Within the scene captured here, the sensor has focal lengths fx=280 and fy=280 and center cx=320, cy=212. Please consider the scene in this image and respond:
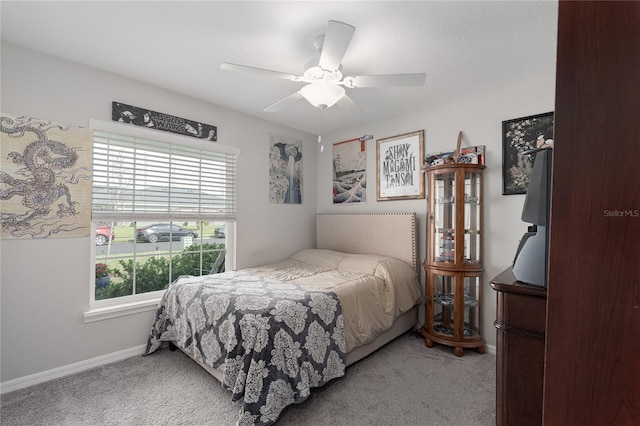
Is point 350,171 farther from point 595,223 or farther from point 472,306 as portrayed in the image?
point 595,223

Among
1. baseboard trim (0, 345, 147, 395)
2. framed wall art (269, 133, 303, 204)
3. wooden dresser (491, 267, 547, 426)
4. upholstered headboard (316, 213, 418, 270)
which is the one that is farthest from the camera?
framed wall art (269, 133, 303, 204)

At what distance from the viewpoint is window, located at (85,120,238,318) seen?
2396 millimetres

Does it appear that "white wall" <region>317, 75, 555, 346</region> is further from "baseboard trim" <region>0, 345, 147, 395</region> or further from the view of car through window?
"baseboard trim" <region>0, 345, 147, 395</region>

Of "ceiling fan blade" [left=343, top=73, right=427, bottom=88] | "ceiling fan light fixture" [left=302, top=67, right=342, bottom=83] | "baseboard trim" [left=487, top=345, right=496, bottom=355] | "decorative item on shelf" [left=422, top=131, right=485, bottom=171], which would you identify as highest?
"ceiling fan light fixture" [left=302, top=67, right=342, bottom=83]

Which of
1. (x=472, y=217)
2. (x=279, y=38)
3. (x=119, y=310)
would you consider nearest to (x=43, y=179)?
(x=119, y=310)

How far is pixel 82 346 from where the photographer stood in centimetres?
222

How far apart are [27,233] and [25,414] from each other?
1.16 m

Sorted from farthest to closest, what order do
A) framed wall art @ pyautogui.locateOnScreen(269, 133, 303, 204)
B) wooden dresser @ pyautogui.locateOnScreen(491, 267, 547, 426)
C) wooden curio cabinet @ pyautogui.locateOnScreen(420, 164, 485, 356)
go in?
framed wall art @ pyautogui.locateOnScreen(269, 133, 303, 204) → wooden curio cabinet @ pyautogui.locateOnScreen(420, 164, 485, 356) → wooden dresser @ pyautogui.locateOnScreen(491, 267, 547, 426)

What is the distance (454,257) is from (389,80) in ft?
5.53

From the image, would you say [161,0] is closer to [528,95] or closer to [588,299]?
[588,299]

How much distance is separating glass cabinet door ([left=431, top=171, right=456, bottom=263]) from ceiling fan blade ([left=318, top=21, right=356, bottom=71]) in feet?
5.13

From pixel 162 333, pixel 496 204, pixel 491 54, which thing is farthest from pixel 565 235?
pixel 162 333

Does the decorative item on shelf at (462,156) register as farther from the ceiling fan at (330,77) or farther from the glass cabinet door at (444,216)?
the ceiling fan at (330,77)

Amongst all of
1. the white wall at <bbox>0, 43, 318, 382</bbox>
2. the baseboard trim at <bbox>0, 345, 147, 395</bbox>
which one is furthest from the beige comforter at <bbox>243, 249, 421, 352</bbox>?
the white wall at <bbox>0, 43, 318, 382</bbox>
